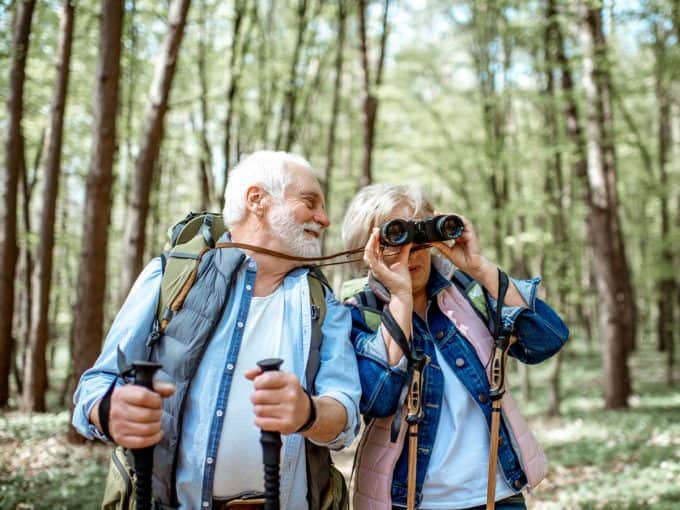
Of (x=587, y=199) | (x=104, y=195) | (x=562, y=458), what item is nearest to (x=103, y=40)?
(x=104, y=195)

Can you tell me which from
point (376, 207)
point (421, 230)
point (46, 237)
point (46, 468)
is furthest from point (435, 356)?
point (46, 237)

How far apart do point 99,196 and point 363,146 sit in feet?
19.2

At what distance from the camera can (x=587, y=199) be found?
11422mm

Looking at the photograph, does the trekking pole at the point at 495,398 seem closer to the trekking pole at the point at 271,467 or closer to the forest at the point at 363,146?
the forest at the point at 363,146

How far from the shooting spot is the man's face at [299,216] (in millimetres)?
2250

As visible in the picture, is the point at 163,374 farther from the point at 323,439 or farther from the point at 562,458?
the point at 562,458

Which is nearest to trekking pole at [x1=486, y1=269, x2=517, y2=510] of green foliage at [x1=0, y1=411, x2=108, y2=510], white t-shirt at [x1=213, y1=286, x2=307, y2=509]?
white t-shirt at [x1=213, y1=286, x2=307, y2=509]

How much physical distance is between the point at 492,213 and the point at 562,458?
6.18 m

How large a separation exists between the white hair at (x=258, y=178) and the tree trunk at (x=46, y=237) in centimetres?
819

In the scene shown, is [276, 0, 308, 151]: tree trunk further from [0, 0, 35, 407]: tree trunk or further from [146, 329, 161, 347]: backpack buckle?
[146, 329, 161, 347]: backpack buckle

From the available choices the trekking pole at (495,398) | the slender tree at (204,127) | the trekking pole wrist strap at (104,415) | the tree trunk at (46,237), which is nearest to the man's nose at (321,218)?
the trekking pole at (495,398)

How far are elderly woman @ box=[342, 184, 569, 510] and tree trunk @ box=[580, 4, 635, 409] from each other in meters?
8.65

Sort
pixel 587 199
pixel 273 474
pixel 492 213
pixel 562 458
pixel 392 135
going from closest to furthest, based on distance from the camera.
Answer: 1. pixel 273 474
2. pixel 562 458
3. pixel 587 199
4. pixel 492 213
5. pixel 392 135

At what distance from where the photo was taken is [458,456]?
2281 mm
